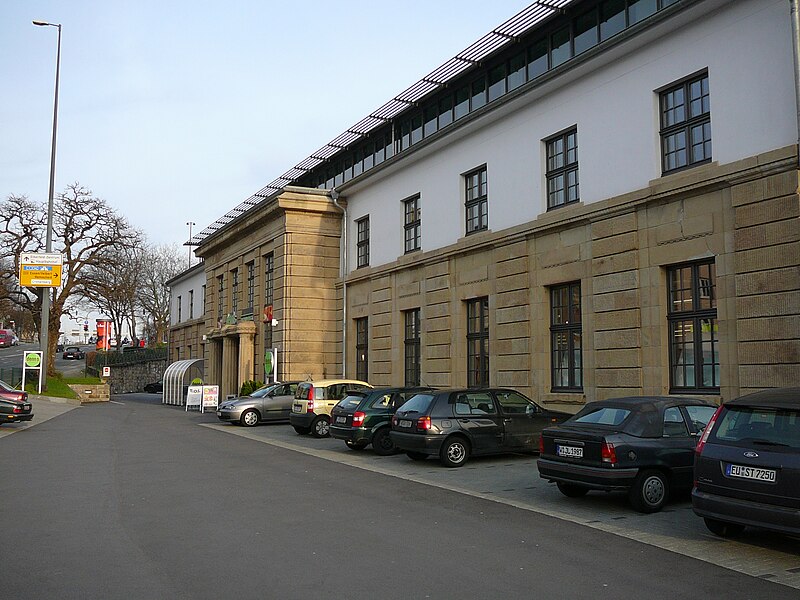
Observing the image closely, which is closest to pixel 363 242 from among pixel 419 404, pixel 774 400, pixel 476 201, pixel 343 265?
pixel 343 265

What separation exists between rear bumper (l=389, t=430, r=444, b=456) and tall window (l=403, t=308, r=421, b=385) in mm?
11494

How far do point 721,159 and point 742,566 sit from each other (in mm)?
10194

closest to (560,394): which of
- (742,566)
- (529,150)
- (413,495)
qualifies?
(529,150)

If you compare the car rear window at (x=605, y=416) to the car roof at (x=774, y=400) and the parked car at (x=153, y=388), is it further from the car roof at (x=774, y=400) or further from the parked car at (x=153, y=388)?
the parked car at (x=153, y=388)

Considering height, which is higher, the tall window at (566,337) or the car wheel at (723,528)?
the tall window at (566,337)

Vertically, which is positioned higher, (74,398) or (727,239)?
(727,239)

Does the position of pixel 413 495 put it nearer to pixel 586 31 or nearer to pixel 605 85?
pixel 605 85

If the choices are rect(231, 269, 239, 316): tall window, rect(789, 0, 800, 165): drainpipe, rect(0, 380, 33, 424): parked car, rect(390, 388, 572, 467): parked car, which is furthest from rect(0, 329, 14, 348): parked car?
rect(789, 0, 800, 165): drainpipe

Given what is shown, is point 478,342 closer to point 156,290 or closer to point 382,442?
point 382,442

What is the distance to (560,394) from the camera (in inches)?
763

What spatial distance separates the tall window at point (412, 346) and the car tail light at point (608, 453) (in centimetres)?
1683

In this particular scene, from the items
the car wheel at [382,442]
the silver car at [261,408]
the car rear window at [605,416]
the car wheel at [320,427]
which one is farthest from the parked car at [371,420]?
the silver car at [261,408]

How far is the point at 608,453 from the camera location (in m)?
9.67

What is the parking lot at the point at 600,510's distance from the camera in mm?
7543
